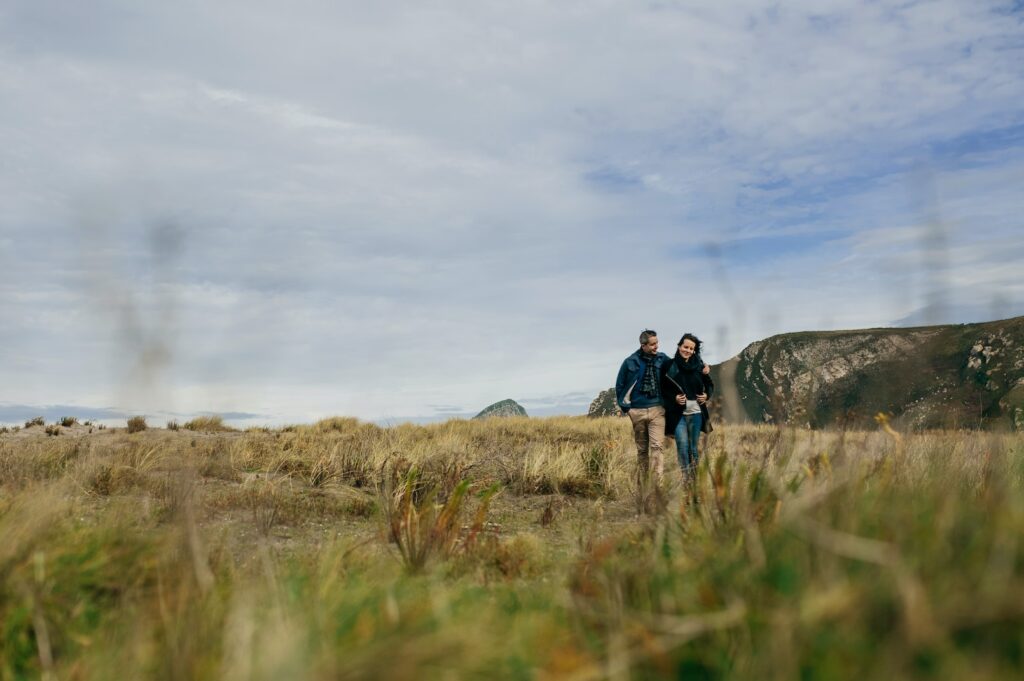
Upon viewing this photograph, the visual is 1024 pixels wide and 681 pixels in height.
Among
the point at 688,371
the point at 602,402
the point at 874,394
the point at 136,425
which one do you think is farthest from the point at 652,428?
the point at 602,402

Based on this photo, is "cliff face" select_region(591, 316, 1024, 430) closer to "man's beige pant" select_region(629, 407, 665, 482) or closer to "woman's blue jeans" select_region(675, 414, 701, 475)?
"woman's blue jeans" select_region(675, 414, 701, 475)

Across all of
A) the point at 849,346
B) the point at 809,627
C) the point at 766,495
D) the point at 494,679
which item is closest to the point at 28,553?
the point at 494,679

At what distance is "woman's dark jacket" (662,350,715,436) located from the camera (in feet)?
32.8

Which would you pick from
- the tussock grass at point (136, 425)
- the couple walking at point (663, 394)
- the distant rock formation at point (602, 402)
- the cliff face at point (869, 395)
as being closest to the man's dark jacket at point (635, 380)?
the couple walking at point (663, 394)

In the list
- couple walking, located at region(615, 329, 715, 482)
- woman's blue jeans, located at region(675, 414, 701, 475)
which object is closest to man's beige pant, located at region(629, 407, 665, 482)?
couple walking, located at region(615, 329, 715, 482)

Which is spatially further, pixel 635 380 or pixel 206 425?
pixel 206 425

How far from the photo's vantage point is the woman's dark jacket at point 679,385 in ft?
32.8

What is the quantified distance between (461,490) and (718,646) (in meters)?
3.35

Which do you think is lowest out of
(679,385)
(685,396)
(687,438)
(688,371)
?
(687,438)

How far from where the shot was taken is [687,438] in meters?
10.2

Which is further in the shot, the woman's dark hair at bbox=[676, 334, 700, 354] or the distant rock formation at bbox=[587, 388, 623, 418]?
the distant rock formation at bbox=[587, 388, 623, 418]

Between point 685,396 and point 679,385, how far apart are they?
7.1 inches

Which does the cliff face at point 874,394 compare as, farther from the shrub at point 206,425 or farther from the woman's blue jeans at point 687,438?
the shrub at point 206,425

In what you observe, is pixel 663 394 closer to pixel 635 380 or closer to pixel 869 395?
pixel 635 380
